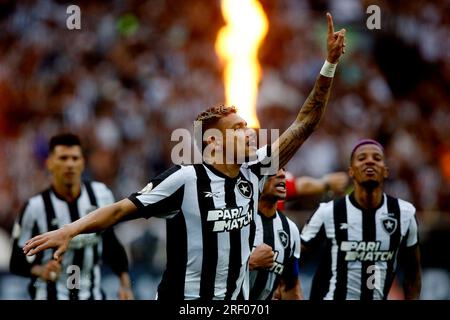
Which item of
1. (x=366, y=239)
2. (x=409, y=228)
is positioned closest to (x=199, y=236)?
(x=366, y=239)

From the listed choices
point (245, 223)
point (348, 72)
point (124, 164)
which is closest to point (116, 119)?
point (124, 164)

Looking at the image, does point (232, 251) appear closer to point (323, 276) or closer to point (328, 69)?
point (328, 69)

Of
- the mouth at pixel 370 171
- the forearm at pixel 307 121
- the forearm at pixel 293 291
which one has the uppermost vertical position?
the forearm at pixel 307 121

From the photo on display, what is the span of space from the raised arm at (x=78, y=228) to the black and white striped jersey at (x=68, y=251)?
2.41 meters

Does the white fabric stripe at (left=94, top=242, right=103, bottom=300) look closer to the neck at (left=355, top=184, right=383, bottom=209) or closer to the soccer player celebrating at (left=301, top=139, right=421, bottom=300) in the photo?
the soccer player celebrating at (left=301, top=139, right=421, bottom=300)

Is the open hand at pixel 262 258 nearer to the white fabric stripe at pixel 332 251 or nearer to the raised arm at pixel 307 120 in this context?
the raised arm at pixel 307 120

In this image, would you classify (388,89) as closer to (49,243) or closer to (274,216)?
(274,216)

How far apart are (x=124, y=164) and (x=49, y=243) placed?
7411mm

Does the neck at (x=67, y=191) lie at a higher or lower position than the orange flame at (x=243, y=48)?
lower

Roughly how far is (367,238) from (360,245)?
78 millimetres

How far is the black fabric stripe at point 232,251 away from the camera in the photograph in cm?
566

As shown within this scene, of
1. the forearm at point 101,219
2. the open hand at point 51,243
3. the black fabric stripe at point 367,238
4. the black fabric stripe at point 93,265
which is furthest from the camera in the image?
the black fabric stripe at point 93,265

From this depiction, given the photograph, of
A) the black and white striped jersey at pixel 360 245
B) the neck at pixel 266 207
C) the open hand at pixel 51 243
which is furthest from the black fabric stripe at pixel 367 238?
the open hand at pixel 51 243

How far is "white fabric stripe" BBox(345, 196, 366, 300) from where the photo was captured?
739 cm
